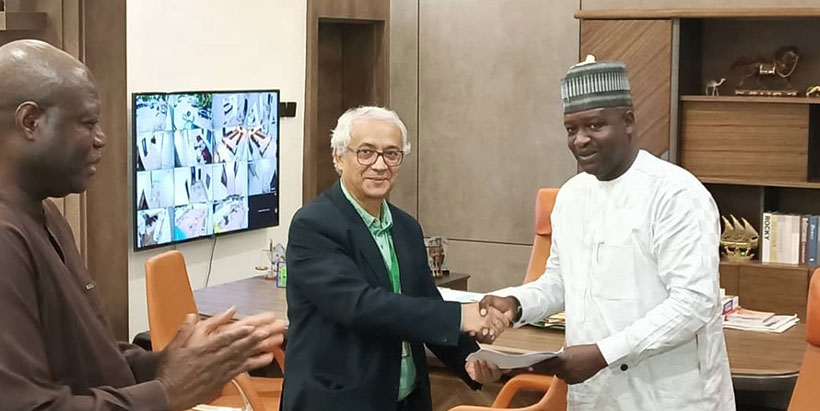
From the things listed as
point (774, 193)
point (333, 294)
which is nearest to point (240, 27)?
point (774, 193)

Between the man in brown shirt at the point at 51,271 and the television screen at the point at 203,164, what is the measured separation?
4.31m

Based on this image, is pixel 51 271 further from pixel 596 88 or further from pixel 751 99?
pixel 751 99

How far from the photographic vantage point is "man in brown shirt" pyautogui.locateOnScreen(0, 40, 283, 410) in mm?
1811

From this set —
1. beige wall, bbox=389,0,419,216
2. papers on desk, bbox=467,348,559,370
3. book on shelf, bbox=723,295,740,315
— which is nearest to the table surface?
book on shelf, bbox=723,295,740,315

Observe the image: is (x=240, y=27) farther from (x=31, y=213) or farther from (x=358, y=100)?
(x=31, y=213)

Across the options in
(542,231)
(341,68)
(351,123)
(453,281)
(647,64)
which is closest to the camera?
(351,123)

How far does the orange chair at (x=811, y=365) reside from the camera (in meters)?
3.06

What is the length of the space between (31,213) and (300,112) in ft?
18.8

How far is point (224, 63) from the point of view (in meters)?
6.96

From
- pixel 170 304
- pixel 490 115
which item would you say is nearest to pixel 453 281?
pixel 170 304

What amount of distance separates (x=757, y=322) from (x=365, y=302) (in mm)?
1977

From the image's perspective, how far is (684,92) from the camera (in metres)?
6.59

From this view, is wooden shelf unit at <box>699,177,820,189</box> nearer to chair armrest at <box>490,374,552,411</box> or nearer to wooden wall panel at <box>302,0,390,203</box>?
wooden wall panel at <box>302,0,390,203</box>

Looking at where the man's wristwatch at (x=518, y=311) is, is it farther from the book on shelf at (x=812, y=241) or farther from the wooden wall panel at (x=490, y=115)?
the wooden wall panel at (x=490, y=115)
